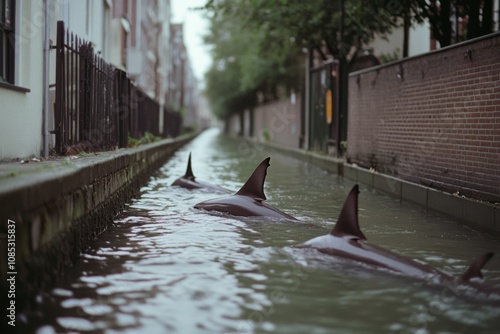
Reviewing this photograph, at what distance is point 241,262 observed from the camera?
622 centimetres

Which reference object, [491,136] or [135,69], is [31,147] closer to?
[491,136]

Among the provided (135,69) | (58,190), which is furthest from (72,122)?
(135,69)

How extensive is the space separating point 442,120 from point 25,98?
6282mm

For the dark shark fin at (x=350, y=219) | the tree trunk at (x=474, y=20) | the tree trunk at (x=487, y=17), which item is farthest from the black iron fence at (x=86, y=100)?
the tree trunk at (x=487, y=17)

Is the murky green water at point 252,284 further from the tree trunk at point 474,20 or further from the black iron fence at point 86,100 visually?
the tree trunk at point 474,20

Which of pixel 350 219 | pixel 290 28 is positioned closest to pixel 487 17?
pixel 350 219

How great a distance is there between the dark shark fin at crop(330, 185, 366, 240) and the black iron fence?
506cm

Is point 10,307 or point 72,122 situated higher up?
point 72,122

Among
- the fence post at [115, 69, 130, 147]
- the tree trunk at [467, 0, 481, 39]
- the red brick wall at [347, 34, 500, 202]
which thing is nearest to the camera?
the red brick wall at [347, 34, 500, 202]

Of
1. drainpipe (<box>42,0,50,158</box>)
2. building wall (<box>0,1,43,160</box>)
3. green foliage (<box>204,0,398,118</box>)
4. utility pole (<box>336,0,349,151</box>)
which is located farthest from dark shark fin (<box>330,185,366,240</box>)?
utility pole (<box>336,0,349,151</box>)

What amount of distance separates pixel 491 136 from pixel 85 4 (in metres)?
12.1

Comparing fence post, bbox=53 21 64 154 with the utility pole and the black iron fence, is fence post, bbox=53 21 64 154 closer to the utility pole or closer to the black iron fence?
the black iron fence

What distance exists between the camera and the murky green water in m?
4.43

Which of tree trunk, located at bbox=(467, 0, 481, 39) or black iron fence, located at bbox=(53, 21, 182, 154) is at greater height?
tree trunk, located at bbox=(467, 0, 481, 39)
